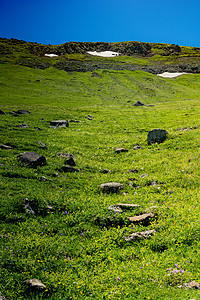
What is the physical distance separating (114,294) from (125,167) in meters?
12.0

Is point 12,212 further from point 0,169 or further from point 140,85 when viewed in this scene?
point 140,85

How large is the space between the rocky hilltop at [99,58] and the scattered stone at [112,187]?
102 m

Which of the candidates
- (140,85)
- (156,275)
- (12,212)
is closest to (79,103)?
(140,85)

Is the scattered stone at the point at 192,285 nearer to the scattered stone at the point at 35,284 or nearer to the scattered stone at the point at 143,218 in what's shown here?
the scattered stone at the point at 143,218

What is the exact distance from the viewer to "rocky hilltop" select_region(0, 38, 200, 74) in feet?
363

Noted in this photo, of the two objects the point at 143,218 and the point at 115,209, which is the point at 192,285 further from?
the point at 115,209

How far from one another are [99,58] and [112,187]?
139682 millimetres

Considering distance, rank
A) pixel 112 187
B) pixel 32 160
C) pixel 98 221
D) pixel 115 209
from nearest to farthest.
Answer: pixel 98 221 < pixel 115 209 < pixel 112 187 < pixel 32 160

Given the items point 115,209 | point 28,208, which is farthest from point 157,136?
point 28,208

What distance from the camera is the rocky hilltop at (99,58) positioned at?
363 ft

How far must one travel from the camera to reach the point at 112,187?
1429 cm

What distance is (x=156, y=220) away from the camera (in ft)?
34.3

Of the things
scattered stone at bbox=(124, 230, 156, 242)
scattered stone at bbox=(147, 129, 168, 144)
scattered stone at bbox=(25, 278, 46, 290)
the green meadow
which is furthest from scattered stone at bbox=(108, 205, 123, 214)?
scattered stone at bbox=(147, 129, 168, 144)

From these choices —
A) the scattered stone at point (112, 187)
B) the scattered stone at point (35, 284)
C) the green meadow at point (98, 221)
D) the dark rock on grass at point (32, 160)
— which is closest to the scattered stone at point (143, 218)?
the green meadow at point (98, 221)
